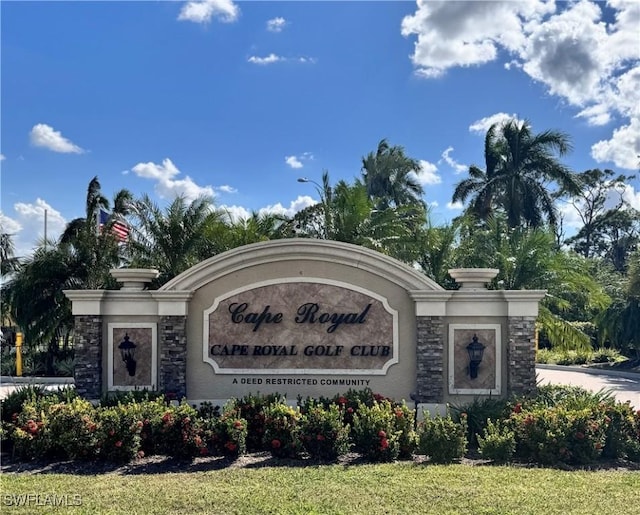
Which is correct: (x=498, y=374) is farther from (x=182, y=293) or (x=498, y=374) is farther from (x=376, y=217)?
(x=376, y=217)

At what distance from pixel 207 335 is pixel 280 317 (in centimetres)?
154

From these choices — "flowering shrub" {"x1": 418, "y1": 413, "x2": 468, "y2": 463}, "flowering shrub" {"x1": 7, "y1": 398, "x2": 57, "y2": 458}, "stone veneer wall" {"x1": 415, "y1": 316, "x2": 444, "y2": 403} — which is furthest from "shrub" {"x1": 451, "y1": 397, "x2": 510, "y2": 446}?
"flowering shrub" {"x1": 7, "y1": 398, "x2": 57, "y2": 458}

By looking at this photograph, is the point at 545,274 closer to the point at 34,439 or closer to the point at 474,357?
the point at 474,357

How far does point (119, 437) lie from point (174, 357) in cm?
288

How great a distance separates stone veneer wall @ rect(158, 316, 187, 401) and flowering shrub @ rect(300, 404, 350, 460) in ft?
11.9


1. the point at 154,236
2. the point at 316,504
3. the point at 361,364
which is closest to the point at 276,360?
the point at 361,364

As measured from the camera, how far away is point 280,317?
1106 centimetres

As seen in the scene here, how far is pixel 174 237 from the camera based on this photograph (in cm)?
1691

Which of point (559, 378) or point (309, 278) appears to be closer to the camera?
point (309, 278)

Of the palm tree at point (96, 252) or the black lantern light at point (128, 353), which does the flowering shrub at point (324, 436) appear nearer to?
the black lantern light at point (128, 353)

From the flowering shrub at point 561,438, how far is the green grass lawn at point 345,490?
46 centimetres

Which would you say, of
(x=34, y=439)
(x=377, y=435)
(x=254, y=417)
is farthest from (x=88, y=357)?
(x=377, y=435)

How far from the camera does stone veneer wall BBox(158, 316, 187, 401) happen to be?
1096 centimetres

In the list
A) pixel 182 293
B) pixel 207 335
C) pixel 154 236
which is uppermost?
pixel 154 236
